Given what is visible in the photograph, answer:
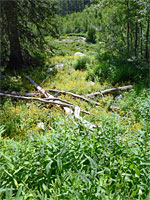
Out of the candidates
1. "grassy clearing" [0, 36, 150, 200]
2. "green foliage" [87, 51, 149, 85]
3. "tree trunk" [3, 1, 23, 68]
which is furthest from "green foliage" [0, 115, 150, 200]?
"tree trunk" [3, 1, 23, 68]

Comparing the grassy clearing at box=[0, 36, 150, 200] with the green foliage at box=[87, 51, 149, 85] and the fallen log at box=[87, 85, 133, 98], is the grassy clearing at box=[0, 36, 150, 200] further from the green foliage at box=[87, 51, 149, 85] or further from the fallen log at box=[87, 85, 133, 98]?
the green foliage at box=[87, 51, 149, 85]

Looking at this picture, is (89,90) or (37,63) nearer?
(89,90)

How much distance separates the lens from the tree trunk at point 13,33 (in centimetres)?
977

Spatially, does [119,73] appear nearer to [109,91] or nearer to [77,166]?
[109,91]

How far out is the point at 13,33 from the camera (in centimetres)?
1033

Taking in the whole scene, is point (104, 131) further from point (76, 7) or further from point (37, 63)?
point (76, 7)

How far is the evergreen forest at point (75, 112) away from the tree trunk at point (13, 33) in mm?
55

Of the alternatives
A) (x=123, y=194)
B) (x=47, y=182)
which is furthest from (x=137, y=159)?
(x=47, y=182)

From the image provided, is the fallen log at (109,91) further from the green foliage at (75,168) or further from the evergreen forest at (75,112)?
the green foliage at (75,168)

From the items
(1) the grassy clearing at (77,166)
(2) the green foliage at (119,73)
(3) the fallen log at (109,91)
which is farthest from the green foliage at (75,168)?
(2) the green foliage at (119,73)

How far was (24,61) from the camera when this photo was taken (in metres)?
11.1

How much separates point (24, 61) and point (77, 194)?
10498 mm

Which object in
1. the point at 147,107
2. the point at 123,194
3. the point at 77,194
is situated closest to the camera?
the point at 77,194

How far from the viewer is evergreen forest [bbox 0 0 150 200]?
7.29 feet
